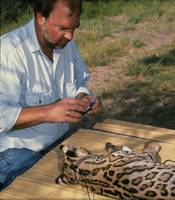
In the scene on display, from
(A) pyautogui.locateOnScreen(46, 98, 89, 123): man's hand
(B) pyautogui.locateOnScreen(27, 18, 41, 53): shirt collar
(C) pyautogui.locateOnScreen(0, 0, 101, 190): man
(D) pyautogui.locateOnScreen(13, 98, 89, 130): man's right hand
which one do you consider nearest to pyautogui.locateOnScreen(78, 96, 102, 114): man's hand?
(C) pyautogui.locateOnScreen(0, 0, 101, 190): man

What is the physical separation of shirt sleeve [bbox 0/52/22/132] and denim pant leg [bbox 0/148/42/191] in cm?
31

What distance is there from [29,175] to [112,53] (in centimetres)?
471

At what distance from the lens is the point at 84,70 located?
3994mm

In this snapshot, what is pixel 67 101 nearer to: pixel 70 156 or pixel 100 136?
pixel 70 156

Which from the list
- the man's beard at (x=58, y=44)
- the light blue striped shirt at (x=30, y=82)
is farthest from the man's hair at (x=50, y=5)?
the light blue striped shirt at (x=30, y=82)

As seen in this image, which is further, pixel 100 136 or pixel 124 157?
pixel 100 136

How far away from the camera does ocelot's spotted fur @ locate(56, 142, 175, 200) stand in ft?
8.90

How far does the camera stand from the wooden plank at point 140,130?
3.55 m

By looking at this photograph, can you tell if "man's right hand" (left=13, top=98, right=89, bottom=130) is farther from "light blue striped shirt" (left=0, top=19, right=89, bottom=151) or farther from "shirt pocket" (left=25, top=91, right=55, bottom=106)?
"shirt pocket" (left=25, top=91, right=55, bottom=106)

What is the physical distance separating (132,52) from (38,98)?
416 centimetres

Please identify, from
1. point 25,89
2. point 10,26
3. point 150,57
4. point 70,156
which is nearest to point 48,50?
point 25,89

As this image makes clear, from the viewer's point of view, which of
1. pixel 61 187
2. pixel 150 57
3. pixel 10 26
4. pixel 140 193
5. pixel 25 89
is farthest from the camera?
pixel 10 26

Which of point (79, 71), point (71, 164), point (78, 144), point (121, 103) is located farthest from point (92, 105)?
point (121, 103)

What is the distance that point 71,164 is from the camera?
2988mm
